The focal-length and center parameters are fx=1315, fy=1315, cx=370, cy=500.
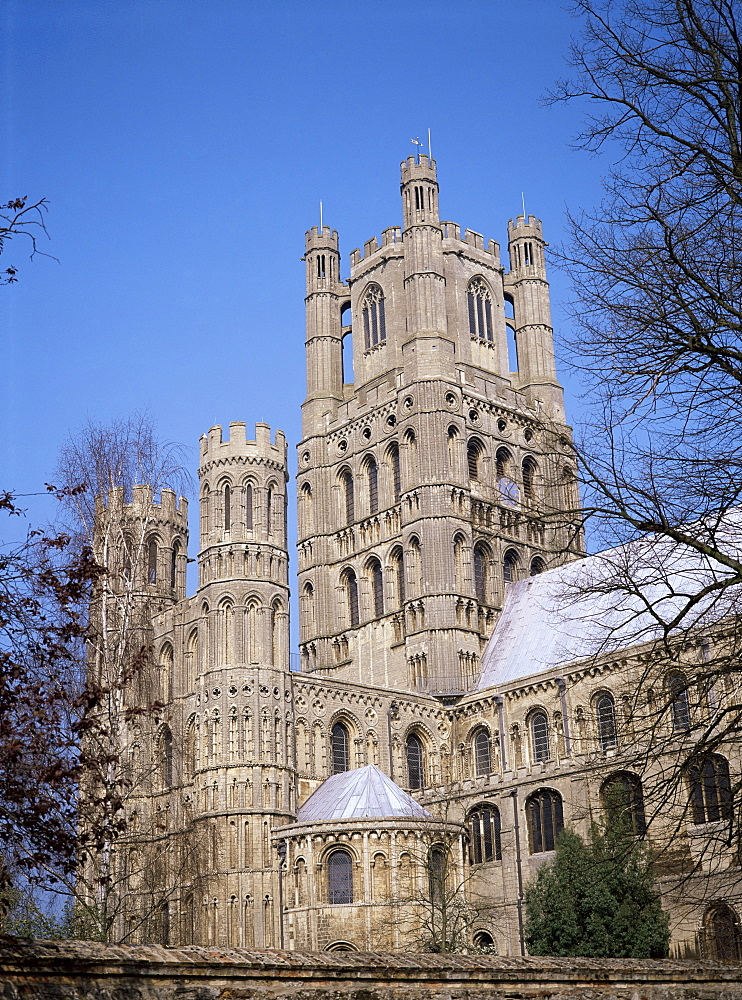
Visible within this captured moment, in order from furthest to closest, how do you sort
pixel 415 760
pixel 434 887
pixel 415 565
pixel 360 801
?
pixel 415 565, pixel 415 760, pixel 360 801, pixel 434 887

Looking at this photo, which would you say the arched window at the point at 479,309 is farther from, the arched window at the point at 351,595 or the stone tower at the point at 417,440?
the arched window at the point at 351,595

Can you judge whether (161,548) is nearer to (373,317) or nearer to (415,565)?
(415,565)

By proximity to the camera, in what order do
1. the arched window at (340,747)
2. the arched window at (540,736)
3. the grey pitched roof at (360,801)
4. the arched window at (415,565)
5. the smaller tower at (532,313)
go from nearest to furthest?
the grey pitched roof at (360,801) < the arched window at (340,747) < the arched window at (540,736) < the arched window at (415,565) < the smaller tower at (532,313)

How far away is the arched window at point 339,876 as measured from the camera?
3841 centimetres

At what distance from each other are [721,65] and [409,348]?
149 ft

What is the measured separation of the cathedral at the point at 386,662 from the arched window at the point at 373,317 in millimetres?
157

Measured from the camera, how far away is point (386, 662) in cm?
5641

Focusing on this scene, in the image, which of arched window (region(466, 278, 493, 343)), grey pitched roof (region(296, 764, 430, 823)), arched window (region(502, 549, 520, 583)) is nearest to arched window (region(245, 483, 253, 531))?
grey pitched roof (region(296, 764, 430, 823))

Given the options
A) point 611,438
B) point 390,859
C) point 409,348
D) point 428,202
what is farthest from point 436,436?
point 611,438

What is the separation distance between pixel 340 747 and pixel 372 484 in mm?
15771

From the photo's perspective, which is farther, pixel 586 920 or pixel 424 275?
pixel 424 275

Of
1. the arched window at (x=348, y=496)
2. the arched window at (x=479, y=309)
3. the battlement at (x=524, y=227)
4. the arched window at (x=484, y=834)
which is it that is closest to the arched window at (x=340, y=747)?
the arched window at (x=484, y=834)

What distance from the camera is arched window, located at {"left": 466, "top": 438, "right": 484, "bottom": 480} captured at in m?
58.4

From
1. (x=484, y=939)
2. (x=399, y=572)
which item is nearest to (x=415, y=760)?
(x=484, y=939)
